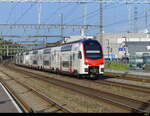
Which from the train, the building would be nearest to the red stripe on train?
the train

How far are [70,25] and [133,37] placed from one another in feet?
207

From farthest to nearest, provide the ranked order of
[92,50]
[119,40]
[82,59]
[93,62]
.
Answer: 1. [119,40]
2. [92,50]
3. [93,62]
4. [82,59]

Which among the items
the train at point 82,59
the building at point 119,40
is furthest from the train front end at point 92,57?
the building at point 119,40

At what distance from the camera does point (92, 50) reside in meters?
26.0

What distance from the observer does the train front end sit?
25.6 meters

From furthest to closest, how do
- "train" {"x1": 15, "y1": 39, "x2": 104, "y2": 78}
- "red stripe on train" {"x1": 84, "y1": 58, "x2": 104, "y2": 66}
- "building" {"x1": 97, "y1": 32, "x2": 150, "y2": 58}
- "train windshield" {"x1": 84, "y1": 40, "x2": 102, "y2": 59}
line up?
"building" {"x1": 97, "y1": 32, "x2": 150, "y2": 58}, "train windshield" {"x1": 84, "y1": 40, "x2": 102, "y2": 59}, "train" {"x1": 15, "y1": 39, "x2": 104, "y2": 78}, "red stripe on train" {"x1": 84, "y1": 58, "x2": 104, "y2": 66}

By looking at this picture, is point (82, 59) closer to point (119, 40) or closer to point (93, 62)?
point (93, 62)

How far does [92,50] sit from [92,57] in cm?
61

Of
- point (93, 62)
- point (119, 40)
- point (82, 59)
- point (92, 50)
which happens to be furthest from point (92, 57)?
point (119, 40)

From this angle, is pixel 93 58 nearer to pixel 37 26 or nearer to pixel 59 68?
pixel 59 68

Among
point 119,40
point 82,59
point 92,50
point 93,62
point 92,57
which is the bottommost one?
point 93,62

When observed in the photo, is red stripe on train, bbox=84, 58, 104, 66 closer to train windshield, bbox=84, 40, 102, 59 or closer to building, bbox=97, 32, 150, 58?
train windshield, bbox=84, 40, 102, 59

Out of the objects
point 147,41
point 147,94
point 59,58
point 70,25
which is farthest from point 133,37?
point 147,94

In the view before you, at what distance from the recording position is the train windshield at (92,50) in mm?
25766
